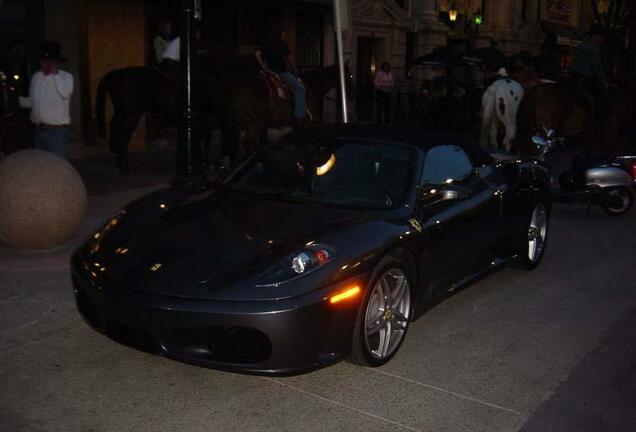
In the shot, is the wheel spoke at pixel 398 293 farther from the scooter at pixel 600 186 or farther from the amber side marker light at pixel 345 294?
the scooter at pixel 600 186

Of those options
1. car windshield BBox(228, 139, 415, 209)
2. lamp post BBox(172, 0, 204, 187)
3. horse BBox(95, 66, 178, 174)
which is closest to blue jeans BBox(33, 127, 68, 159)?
lamp post BBox(172, 0, 204, 187)

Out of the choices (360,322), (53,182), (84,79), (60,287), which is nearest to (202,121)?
(84,79)

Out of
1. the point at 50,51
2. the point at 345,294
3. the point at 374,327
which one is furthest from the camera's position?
the point at 50,51

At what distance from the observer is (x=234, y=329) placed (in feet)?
13.7

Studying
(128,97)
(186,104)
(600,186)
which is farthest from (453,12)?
(186,104)

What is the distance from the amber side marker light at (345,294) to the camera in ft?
14.2

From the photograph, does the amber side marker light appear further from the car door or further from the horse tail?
the horse tail

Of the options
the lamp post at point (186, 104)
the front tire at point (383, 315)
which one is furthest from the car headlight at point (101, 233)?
the lamp post at point (186, 104)

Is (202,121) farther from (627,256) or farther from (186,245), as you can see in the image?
(186,245)

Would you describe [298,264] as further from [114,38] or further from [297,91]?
[114,38]

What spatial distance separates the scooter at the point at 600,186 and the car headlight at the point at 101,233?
7143mm

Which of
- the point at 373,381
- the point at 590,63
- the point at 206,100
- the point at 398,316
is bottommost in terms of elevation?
the point at 373,381

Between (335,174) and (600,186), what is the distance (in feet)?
20.5

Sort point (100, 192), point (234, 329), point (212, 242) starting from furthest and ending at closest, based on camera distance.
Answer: point (100, 192) → point (212, 242) → point (234, 329)
